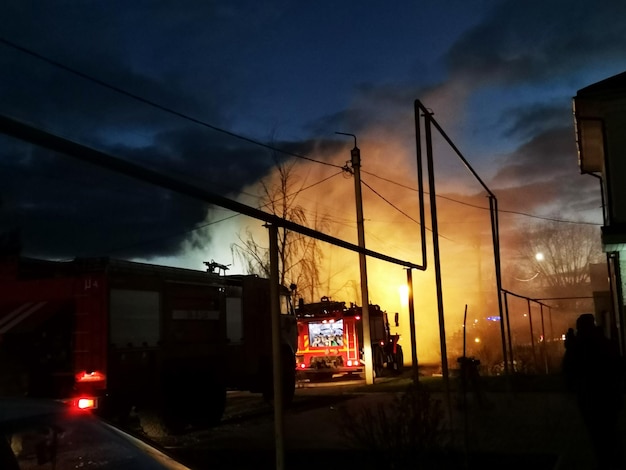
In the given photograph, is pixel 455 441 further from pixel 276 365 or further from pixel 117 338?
pixel 117 338

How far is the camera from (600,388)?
23.2 ft

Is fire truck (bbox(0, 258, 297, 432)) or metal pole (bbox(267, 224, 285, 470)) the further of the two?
fire truck (bbox(0, 258, 297, 432))

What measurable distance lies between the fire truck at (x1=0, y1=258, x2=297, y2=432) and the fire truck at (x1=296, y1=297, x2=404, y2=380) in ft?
37.3

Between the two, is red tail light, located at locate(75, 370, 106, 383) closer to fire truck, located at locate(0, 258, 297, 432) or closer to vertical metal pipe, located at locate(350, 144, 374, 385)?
fire truck, located at locate(0, 258, 297, 432)

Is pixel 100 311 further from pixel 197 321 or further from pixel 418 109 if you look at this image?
pixel 418 109

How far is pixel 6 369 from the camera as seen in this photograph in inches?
388

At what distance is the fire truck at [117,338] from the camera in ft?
32.7

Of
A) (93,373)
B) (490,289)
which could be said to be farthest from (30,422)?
(490,289)

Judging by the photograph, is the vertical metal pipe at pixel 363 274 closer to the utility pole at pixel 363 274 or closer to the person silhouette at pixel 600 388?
the utility pole at pixel 363 274

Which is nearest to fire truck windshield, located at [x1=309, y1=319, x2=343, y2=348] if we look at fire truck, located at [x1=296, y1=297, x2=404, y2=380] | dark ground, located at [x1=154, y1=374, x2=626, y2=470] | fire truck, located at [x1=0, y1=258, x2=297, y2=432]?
fire truck, located at [x1=296, y1=297, x2=404, y2=380]

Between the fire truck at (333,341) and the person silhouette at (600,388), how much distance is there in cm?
1645

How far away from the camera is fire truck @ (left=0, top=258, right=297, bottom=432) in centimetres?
995

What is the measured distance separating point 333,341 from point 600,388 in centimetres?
1733

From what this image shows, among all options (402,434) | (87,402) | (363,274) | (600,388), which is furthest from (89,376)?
(363,274)
